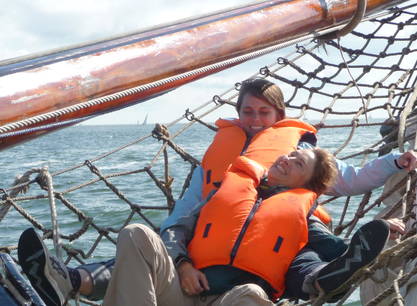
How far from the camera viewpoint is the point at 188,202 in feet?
8.02

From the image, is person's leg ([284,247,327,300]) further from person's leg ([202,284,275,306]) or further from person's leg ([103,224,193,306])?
person's leg ([103,224,193,306])

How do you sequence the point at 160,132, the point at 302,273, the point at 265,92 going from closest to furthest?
the point at 302,273 → the point at 265,92 → the point at 160,132

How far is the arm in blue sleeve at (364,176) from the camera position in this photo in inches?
96.7

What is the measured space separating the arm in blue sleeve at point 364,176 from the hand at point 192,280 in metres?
0.59

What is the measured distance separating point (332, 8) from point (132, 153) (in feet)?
46.8

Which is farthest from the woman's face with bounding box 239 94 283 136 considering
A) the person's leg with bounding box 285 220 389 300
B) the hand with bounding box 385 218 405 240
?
the person's leg with bounding box 285 220 389 300

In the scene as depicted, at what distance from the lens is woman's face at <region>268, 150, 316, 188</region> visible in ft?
7.61

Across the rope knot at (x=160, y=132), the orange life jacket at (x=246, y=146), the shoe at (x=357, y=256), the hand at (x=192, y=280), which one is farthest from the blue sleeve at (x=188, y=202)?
the rope knot at (x=160, y=132)

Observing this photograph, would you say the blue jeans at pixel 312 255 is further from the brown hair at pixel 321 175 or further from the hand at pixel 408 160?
the hand at pixel 408 160

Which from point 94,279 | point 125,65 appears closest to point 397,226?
point 94,279

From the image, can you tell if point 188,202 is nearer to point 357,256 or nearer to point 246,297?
point 246,297

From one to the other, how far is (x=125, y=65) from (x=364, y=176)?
42.4 inches

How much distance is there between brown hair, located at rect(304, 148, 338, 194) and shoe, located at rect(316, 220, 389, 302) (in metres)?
0.38

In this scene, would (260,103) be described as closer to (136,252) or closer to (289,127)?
(289,127)
